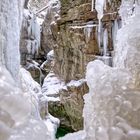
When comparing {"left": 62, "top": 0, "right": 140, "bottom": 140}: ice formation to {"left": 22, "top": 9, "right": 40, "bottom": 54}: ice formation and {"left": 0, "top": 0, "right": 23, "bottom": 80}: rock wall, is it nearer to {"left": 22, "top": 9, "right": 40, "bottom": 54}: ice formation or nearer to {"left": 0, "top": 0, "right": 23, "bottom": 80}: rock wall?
{"left": 0, "top": 0, "right": 23, "bottom": 80}: rock wall

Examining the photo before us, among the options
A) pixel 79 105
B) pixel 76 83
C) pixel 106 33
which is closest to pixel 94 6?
pixel 106 33

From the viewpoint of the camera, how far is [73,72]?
8352 mm

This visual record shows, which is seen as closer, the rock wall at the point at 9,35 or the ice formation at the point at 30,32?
the rock wall at the point at 9,35

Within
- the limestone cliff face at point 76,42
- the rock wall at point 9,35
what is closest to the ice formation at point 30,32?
the limestone cliff face at point 76,42

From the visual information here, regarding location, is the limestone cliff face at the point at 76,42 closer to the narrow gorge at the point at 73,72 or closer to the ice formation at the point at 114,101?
the narrow gorge at the point at 73,72

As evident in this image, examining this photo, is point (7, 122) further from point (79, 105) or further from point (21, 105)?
point (79, 105)

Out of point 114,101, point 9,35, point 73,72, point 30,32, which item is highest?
point 30,32

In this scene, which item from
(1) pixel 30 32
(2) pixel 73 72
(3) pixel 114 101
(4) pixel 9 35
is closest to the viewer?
(3) pixel 114 101

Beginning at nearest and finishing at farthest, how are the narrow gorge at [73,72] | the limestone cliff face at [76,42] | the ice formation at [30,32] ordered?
the narrow gorge at [73,72]
the limestone cliff face at [76,42]
the ice formation at [30,32]

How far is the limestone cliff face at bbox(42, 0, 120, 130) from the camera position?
738cm

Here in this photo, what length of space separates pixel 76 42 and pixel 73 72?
2.87 feet

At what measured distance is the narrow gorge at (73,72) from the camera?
2.74 feet

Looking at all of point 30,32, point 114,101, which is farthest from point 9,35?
point 30,32

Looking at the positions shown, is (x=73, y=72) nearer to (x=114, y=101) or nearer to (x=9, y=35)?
(x=9, y=35)
